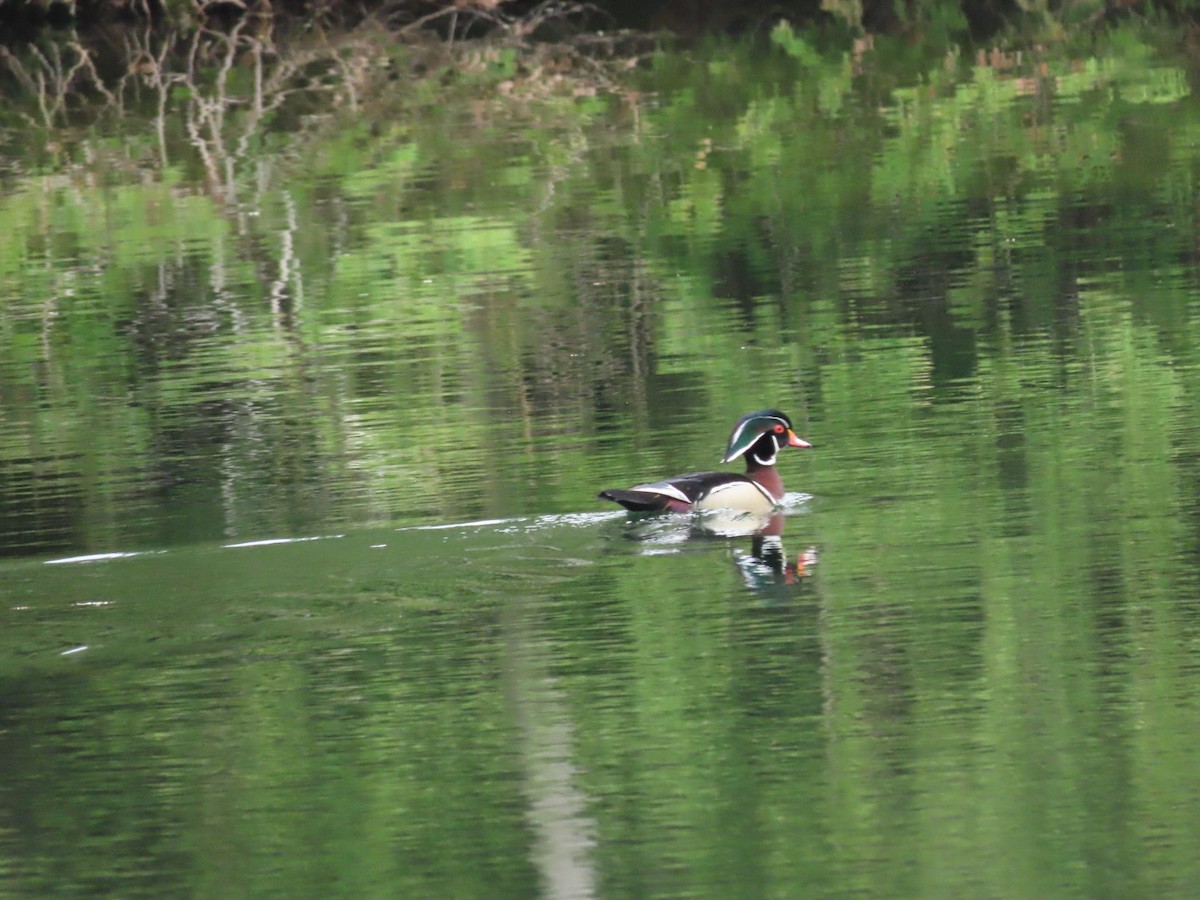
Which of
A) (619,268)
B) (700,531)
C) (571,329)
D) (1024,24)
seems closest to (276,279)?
(619,268)

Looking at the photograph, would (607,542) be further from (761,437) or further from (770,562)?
(761,437)

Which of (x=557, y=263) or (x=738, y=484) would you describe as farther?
(x=557, y=263)

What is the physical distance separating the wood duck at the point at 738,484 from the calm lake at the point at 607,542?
0.43 ft

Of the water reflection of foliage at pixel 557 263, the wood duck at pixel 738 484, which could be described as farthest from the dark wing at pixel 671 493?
the water reflection of foliage at pixel 557 263

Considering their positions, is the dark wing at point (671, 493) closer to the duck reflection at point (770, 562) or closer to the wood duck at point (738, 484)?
the wood duck at point (738, 484)

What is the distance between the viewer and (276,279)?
757 inches

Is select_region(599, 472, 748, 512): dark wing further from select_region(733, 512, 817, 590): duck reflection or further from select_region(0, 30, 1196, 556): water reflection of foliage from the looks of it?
select_region(0, 30, 1196, 556): water reflection of foliage

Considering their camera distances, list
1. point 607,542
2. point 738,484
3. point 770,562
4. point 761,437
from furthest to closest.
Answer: point 761,437, point 738,484, point 607,542, point 770,562

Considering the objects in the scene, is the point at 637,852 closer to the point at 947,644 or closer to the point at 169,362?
the point at 947,644

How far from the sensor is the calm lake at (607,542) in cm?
695

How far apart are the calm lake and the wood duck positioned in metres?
0.13

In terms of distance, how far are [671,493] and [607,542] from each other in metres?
0.45

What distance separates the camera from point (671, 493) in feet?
34.7

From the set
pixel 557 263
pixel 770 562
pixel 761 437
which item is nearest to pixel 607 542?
pixel 770 562
